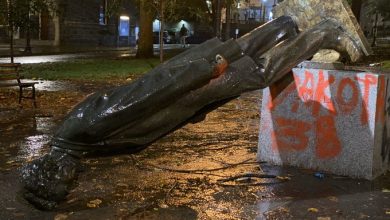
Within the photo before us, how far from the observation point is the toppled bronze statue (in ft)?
14.5

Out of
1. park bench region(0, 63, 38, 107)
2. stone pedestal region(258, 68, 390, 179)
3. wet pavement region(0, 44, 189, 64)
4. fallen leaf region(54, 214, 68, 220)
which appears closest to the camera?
fallen leaf region(54, 214, 68, 220)

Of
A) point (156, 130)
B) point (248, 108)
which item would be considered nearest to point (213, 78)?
point (156, 130)

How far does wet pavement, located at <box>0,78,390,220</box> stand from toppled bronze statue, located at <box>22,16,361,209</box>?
16.5 inches

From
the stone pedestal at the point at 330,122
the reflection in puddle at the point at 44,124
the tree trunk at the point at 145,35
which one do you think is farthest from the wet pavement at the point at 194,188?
the tree trunk at the point at 145,35

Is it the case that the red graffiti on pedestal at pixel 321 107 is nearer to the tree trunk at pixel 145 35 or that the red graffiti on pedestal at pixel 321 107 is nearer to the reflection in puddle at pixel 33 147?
the reflection in puddle at pixel 33 147

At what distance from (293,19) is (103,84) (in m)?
11.6

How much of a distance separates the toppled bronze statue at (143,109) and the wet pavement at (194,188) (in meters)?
0.42

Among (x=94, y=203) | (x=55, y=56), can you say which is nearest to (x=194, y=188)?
(x=94, y=203)

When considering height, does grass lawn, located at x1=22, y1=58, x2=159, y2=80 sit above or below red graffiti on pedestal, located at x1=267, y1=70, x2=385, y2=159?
below

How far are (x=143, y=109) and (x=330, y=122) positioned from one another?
2631mm

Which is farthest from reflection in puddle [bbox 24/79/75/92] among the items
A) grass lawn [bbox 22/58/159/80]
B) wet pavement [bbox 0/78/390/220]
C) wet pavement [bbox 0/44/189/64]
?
wet pavement [bbox 0/44/189/64]

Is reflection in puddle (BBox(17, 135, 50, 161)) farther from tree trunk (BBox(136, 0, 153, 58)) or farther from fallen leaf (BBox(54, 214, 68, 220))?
tree trunk (BBox(136, 0, 153, 58))

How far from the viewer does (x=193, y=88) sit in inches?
180

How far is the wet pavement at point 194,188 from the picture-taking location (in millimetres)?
4875
